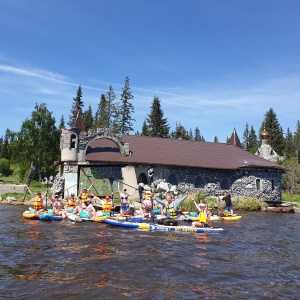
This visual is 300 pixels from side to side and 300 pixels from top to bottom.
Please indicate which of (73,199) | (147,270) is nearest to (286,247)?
(147,270)

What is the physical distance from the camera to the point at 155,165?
107 ft

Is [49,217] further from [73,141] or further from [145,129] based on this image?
[145,129]

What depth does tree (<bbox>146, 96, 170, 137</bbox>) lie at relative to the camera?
63.1 meters

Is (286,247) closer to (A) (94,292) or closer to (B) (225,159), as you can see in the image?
(A) (94,292)

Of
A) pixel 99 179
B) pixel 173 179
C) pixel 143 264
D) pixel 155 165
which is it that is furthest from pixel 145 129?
Answer: pixel 143 264

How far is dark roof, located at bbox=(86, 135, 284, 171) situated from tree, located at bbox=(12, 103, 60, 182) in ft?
53.2

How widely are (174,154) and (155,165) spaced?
3.80 meters

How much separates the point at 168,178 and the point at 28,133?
22908 millimetres

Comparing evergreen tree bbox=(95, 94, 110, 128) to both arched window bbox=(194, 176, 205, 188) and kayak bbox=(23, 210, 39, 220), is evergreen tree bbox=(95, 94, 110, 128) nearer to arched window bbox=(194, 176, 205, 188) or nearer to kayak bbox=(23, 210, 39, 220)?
arched window bbox=(194, 176, 205, 188)

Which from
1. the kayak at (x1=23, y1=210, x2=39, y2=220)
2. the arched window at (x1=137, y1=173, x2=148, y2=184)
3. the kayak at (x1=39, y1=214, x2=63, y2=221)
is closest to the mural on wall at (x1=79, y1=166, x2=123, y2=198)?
the arched window at (x1=137, y1=173, x2=148, y2=184)

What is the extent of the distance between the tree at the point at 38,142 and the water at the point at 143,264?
30044mm

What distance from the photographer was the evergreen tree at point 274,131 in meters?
67.3

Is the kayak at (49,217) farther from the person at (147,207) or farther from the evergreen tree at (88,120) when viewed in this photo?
the evergreen tree at (88,120)

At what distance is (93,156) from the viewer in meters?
30.4
